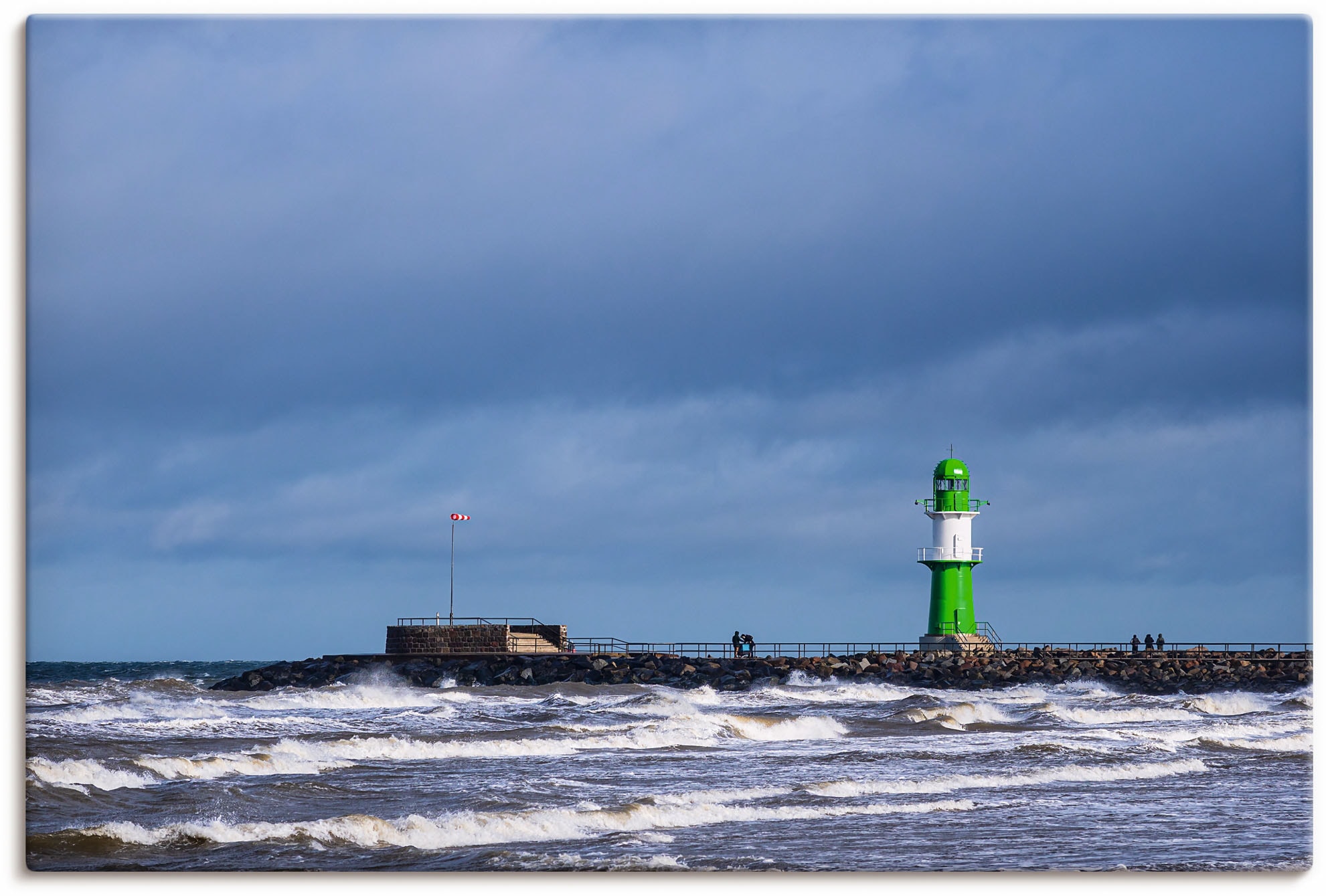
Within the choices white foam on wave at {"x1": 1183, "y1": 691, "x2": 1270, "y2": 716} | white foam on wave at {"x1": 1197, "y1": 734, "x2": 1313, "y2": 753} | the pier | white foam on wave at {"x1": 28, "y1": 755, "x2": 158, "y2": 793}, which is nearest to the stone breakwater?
the pier

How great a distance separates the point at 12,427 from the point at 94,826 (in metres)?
2.02

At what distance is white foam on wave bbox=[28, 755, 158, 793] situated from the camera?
7.35m

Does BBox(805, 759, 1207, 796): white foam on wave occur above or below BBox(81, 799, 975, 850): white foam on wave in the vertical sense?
above

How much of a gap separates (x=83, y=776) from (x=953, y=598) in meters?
15.0

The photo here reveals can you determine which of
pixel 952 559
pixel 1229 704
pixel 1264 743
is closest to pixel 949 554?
pixel 952 559

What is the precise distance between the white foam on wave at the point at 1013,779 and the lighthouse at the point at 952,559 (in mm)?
11054

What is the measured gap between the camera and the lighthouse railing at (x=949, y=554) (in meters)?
21.1

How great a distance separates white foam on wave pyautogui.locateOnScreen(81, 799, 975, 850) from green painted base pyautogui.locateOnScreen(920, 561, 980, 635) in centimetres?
1316

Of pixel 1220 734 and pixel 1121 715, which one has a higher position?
pixel 1220 734

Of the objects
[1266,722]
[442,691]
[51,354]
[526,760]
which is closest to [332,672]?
[442,691]

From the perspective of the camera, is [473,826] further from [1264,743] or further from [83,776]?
[1264,743]

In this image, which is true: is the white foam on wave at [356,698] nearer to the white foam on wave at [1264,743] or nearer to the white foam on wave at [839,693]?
the white foam on wave at [839,693]

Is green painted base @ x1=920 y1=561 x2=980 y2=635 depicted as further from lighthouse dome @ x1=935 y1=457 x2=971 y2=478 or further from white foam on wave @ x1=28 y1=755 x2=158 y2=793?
white foam on wave @ x1=28 y1=755 x2=158 y2=793

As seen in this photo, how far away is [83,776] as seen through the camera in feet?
27.0
